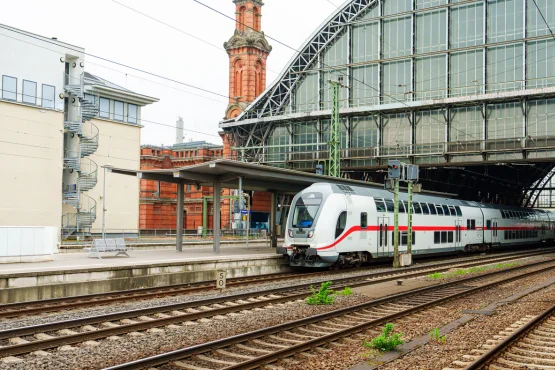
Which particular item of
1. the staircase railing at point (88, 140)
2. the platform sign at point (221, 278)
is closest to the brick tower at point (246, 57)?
the staircase railing at point (88, 140)

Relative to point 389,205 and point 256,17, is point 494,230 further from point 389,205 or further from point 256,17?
point 256,17

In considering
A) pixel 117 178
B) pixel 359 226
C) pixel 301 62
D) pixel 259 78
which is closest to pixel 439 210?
pixel 359 226

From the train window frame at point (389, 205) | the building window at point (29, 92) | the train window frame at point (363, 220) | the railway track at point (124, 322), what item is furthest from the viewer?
the building window at point (29, 92)

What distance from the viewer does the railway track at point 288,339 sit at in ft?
29.8

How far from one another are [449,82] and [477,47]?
11.7ft

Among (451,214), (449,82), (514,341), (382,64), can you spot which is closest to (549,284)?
(514,341)

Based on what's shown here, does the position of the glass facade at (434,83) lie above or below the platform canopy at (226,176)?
above

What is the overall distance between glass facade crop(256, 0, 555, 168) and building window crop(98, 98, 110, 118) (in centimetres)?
1637

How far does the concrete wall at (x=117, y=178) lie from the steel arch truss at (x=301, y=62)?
1423 cm

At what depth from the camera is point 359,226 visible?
82.8ft

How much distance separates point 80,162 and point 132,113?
759cm

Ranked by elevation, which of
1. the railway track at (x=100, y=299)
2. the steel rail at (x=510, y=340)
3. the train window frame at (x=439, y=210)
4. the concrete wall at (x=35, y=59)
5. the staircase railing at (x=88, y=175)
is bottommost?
the railway track at (x=100, y=299)

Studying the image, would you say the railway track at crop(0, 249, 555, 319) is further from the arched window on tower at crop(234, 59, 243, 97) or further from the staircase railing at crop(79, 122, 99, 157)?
the arched window on tower at crop(234, 59, 243, 97)

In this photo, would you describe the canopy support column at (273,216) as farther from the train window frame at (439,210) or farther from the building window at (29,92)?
the building window at (29,92)
